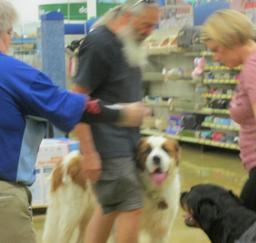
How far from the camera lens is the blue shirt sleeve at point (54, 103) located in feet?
5.90

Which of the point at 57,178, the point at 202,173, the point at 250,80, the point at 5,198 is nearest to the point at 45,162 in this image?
the point at 57,178

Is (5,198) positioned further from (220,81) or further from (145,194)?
(220,81)

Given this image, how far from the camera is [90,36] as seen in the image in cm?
249

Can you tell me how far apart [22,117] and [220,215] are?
50.1 inches

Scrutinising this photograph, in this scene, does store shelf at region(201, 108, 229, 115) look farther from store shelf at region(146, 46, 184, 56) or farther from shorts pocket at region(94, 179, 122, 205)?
shorts pocket at region(94, 179, 122, 205)

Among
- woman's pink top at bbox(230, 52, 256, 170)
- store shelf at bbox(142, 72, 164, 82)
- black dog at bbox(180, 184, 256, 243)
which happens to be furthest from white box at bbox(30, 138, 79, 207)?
store shelf at bbox(142, 72, 164, 82)

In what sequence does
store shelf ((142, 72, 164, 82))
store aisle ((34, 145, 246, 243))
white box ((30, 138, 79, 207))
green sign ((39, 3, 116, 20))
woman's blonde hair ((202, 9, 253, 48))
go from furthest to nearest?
green sign ((39, 3, 116, 20)) < store shelf ((142, 72, 164, 82)) < white box ((30, 138, 79, 207)) < store aisle ((34, 145, 246, 243)) < woman's blonde hair ((202, 9, 253, 48))

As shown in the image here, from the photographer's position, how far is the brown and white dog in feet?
10.5

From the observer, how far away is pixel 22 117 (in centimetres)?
187

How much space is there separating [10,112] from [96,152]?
0.77 m

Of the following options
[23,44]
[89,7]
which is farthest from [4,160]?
[89,7]

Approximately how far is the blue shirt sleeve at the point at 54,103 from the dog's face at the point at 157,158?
1.28 m

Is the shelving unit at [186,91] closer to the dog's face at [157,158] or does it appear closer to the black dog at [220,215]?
the dog's face at [157,158]

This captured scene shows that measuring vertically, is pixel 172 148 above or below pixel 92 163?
below
